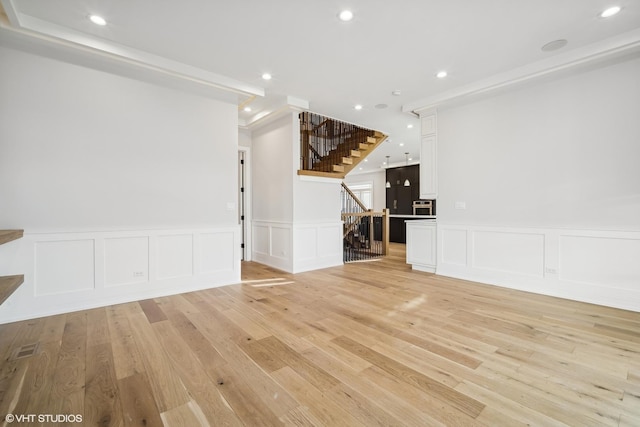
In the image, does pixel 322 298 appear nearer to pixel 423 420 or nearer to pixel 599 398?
pixel 423 420

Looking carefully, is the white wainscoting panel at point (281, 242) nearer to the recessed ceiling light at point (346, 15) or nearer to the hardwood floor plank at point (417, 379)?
the hardwood floor plank at point (417, 379)

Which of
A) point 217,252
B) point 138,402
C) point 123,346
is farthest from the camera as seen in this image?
point 217,252

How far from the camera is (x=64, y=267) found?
3.31 meters

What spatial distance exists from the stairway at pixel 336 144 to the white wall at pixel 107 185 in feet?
7.28

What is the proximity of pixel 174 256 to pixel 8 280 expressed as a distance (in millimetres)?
1604

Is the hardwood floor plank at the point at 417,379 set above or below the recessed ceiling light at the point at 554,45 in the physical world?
below

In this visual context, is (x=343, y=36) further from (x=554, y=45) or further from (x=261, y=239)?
(x=261, y=239)

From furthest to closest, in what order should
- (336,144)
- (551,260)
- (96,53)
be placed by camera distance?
(336,144)
(551,260)
(96,53)

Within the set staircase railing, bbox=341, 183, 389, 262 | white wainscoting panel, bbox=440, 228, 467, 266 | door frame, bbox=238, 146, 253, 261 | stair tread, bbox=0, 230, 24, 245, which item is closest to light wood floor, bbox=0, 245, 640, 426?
stair tread, bbox=0, 230, 24, 245

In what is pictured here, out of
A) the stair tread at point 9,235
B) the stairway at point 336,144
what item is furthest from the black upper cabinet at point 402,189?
the stair tread at point 9,235

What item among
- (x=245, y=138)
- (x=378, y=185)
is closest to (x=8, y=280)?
(x=245, y=138)

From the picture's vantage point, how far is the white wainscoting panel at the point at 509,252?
402 centimetres

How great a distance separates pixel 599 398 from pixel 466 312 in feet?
4.79

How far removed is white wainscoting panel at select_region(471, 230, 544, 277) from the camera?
158 inches
